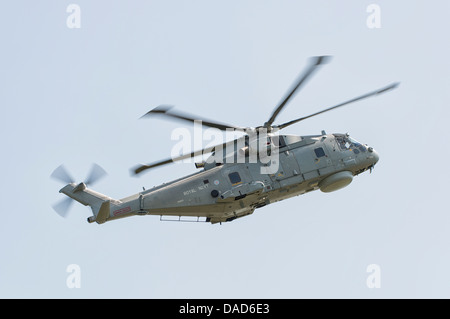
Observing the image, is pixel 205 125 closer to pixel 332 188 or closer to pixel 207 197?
pixel 207 197

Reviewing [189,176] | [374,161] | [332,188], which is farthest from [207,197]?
[374,161]

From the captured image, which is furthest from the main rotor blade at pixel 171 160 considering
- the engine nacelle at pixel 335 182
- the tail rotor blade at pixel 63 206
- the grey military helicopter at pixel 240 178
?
the engine nacelle at pixel 335 182

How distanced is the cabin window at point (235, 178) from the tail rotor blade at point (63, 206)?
6765 mm

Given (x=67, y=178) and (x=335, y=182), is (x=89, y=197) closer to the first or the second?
(x=67, y=178)

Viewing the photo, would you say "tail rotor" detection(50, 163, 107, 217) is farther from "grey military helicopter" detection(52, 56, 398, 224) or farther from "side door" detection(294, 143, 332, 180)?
"side door" detection(294, 143, 332, 180)

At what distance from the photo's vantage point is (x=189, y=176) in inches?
1231

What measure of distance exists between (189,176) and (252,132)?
328 centimetres

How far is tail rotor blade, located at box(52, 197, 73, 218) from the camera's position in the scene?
3059 cm

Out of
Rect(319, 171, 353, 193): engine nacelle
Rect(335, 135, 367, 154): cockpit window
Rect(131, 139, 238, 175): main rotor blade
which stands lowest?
Rect(319, 171, 353, 193): engine nacelle

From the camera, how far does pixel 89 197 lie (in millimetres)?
30578

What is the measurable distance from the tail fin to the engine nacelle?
9.10 m

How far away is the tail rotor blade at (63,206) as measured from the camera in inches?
1204

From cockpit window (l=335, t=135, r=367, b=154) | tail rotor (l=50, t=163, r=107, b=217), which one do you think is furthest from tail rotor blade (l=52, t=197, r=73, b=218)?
cockpit window (l=335, t=135, r=367, b=154)

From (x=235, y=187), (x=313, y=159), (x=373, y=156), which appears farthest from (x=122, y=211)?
(x=373, y=156)
